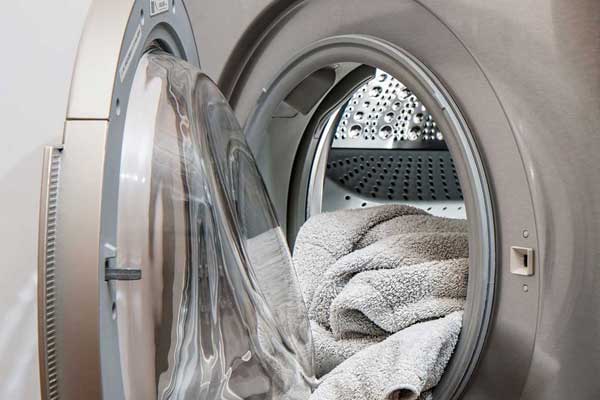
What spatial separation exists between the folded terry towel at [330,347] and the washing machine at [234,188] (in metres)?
0.05

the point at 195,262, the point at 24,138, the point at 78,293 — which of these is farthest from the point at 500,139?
the point at 24,138

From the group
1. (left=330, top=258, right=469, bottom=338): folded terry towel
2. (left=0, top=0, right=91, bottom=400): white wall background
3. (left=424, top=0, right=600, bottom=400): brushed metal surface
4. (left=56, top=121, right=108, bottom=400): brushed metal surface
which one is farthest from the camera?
(left=0, top=0, right=91, bottom=400): white wall background

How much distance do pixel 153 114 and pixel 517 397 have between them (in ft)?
1.48

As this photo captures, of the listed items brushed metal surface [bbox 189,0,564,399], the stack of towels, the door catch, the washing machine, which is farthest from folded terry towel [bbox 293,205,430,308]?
the door catch

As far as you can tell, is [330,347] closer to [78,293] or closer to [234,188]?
[234,188]

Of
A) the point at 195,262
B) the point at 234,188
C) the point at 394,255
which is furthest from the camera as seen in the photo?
the point at 394,255

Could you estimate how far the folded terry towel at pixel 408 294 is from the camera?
0.78 m

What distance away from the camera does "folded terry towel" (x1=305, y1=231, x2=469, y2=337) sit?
2.74 feet

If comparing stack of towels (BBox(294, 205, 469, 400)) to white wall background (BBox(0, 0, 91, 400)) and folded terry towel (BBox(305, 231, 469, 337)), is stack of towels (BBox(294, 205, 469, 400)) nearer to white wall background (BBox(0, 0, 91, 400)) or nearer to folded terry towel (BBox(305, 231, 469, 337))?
folded terry towel (BBox(305, 231, 469, 337))

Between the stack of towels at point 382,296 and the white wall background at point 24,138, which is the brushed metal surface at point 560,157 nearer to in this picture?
the stack of towels at point 382,296

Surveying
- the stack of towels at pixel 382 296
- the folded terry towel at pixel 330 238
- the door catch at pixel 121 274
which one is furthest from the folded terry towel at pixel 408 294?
the door catch at pixel 121 274

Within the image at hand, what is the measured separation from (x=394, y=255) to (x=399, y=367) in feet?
0.57

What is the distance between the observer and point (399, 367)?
0.70 meters

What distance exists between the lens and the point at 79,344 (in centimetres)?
41
